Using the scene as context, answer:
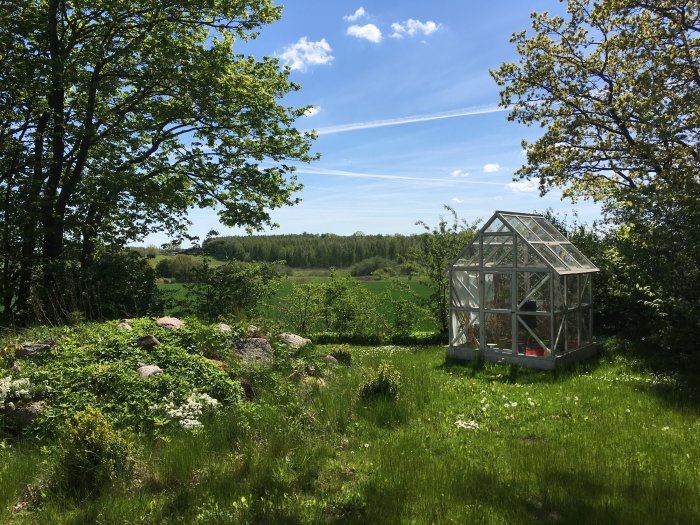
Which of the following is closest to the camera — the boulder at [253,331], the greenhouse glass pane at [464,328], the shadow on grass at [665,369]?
the shadow on grass at [665,369]

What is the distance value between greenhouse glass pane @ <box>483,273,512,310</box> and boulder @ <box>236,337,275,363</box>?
6.53 m

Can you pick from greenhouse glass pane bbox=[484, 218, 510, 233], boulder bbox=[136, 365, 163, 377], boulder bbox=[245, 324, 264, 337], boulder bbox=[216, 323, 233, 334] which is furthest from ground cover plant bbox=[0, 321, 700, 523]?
greenhouse glass pane bbox=[484, 218, 510, 233]

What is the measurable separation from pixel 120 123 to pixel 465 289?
1251cm

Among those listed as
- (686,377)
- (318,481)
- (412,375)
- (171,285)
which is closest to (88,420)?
(318,481)

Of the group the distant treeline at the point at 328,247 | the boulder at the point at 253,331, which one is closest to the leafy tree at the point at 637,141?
the boulder at the point at 253,331

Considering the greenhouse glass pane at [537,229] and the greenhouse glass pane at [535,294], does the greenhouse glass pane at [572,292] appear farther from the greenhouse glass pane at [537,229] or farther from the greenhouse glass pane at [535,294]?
the greenhouse glass pane at [537,229]

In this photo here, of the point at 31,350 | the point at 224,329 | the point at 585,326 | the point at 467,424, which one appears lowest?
the point at 467,424

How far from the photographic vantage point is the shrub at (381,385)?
7.13 meters

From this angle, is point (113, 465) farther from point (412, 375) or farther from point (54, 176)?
point (54, 176)

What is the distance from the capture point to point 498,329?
1232 centimetres

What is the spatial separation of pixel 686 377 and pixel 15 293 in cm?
1742

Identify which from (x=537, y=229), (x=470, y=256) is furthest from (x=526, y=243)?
(x=470, y=256)

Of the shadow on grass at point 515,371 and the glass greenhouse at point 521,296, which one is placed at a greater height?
the glass greenhouse at point 521,296

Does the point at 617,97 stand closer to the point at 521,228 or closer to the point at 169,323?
the point at 521,228
